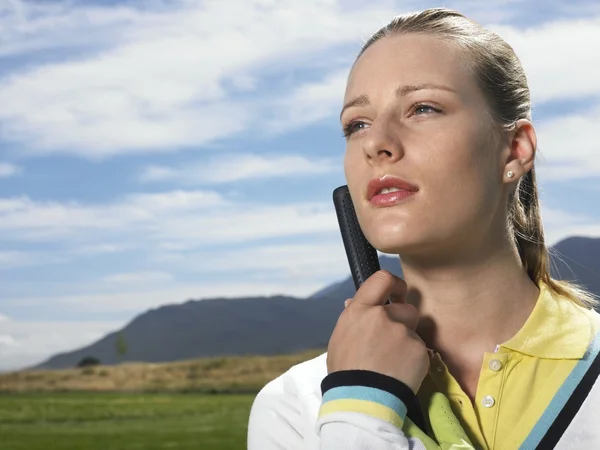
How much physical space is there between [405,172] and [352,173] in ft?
0.56

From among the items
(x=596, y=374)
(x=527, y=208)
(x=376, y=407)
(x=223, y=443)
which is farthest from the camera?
(x=223, y=443)

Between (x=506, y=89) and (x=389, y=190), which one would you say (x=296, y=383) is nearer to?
(x=389, y=190)

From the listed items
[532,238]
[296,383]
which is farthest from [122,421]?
[532,238]

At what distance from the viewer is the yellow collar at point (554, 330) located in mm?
1902

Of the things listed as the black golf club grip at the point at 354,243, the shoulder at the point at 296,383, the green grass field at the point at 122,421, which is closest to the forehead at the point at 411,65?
the black golf club grip at the point at 354,243

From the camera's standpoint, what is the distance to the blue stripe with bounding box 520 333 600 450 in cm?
179

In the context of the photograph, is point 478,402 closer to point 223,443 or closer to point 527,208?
point 527,208

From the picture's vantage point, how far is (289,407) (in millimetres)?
1988

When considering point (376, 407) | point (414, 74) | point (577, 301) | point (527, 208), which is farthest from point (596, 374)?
point (414, 74)

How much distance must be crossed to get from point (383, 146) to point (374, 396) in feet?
1.70

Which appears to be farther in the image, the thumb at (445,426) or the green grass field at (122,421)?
the green grass field at (122,421)

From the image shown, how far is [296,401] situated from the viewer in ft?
6.51

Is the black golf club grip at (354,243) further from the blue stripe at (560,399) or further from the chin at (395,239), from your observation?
the blue stripe at (560,399)

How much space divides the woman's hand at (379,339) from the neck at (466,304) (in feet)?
0.41
